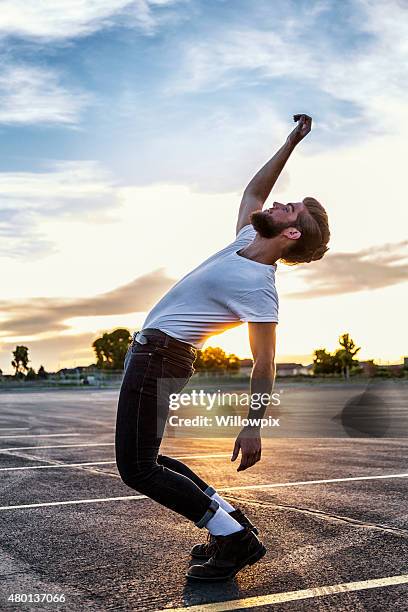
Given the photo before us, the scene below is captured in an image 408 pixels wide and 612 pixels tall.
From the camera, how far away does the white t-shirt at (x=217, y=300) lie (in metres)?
4.05

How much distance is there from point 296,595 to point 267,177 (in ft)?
7.44

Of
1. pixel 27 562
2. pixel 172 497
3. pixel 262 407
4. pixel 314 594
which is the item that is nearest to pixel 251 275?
pixel 262 407

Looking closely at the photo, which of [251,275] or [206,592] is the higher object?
[251,275]

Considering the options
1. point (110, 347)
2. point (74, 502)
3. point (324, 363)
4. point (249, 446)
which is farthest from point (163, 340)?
point (110, 347)

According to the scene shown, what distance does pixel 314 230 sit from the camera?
14.0 feet

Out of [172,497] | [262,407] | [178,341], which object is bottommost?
[172,497]

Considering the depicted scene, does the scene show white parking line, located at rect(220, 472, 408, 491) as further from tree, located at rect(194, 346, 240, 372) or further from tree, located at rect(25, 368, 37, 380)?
tree, located at rect(25, 368, 37, 380)

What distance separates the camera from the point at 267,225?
423 cm

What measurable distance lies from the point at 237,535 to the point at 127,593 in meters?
0.65

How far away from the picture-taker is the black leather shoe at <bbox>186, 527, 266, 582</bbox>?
4.23 metres

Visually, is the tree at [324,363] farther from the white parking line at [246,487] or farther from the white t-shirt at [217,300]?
the white t-shirt at [217,300]

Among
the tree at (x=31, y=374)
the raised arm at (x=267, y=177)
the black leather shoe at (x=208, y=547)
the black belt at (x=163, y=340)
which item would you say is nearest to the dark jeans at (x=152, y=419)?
the black belt at (x=163, y=340)

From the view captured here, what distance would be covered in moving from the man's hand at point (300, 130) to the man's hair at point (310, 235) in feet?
1.94

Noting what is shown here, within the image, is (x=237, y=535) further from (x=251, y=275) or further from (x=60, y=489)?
(x=60, y=489)
